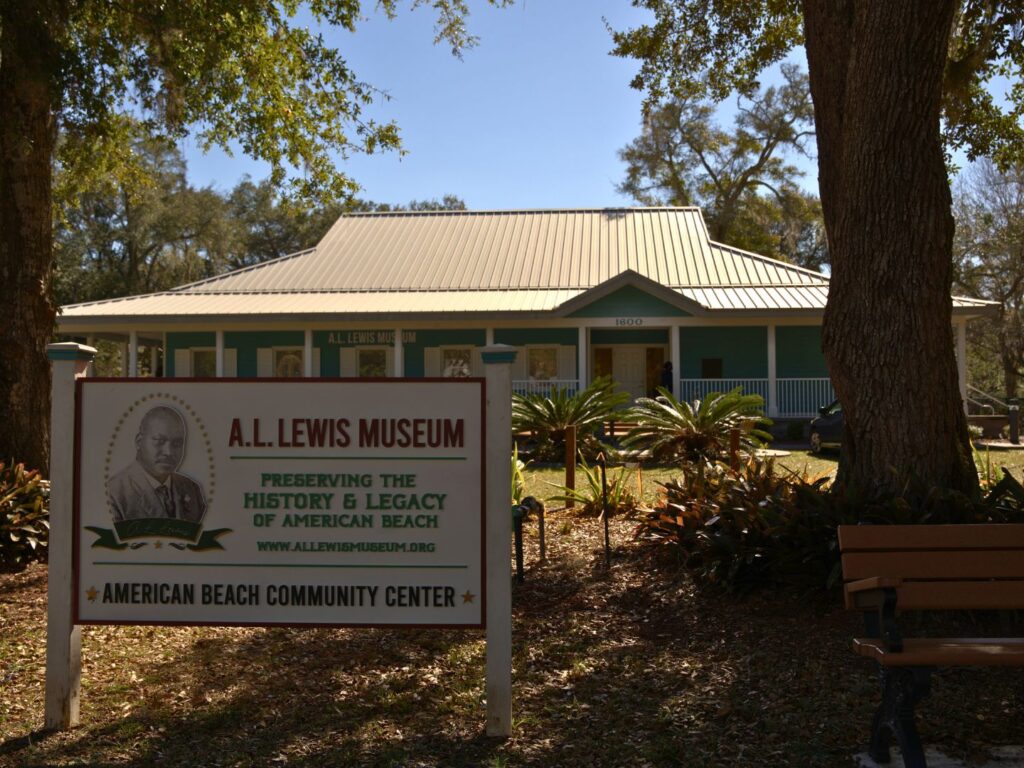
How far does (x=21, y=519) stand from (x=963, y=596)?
6428 millimetres

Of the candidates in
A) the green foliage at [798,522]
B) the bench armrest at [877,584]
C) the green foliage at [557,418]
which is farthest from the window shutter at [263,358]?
the bench armrest at [877,584]

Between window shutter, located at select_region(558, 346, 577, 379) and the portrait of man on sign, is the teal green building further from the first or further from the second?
the portrait of man on sign

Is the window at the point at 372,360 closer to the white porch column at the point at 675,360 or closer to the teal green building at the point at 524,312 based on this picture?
the teal green building at the point at 524,312

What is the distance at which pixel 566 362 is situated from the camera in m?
25.1

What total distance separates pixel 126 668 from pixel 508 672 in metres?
2.33

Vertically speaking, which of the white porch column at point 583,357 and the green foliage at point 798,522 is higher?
the white porch column at point 583,357

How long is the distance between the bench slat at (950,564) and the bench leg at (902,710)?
20.7 inches

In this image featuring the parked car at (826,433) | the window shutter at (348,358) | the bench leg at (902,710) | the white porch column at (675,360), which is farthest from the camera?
the window shutter at (348,358)

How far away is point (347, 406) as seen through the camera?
163 inches

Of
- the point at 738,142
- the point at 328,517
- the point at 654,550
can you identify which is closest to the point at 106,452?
the point at 328,517

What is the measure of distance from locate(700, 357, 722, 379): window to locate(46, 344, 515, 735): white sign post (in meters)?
20.8

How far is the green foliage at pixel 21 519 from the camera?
7059 millimetres

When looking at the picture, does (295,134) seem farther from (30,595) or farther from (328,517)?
(328,517)

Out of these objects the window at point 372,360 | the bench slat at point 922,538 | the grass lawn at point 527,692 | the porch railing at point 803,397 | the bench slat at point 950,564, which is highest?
the window at point 372,360
